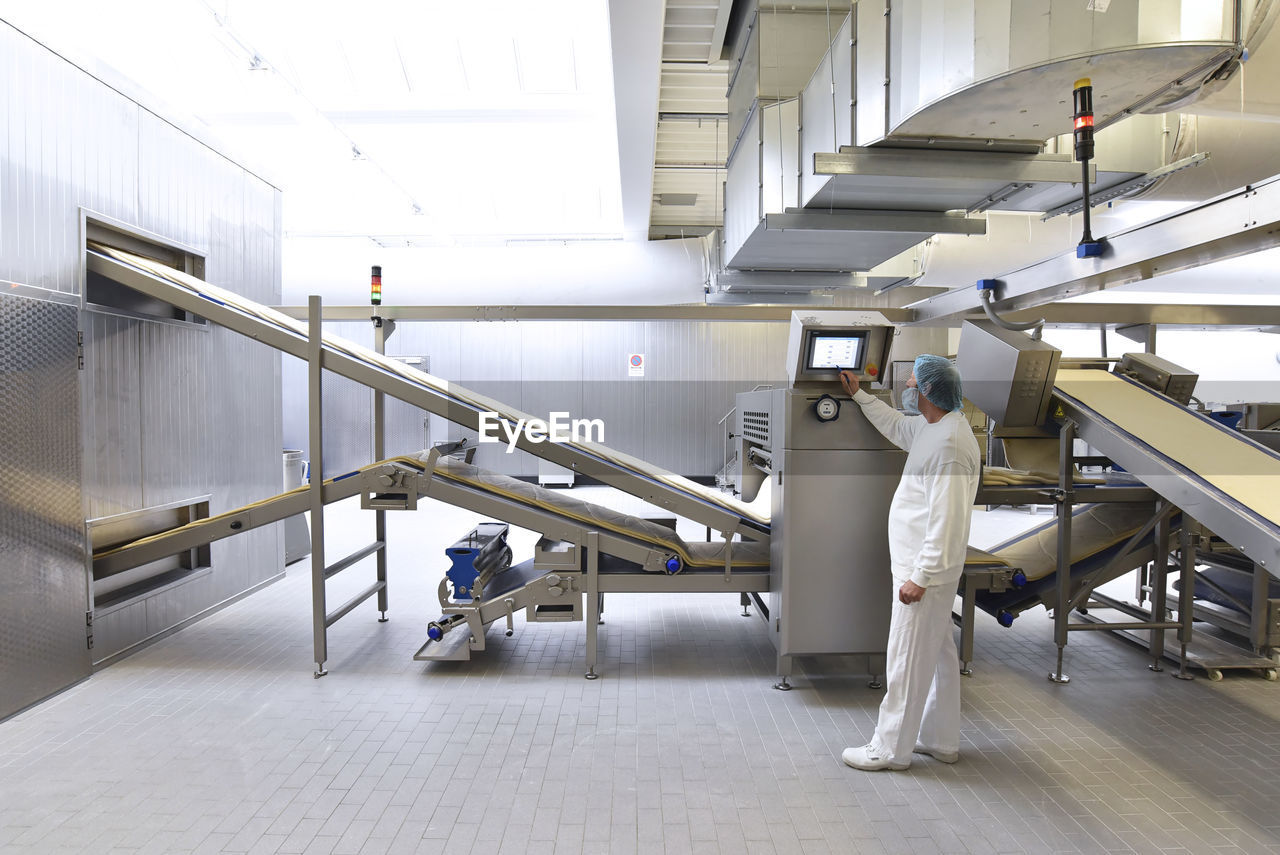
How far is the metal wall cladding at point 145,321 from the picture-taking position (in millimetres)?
3348

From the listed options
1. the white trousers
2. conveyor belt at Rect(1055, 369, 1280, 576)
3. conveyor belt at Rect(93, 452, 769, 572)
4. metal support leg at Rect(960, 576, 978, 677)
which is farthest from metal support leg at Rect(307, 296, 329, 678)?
conveyor belt at Rect(1055, 369, 1280, 576)

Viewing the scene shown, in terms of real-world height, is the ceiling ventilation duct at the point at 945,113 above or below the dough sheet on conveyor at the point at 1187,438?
above

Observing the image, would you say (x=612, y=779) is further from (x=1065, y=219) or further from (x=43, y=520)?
(x=1065, y=219)

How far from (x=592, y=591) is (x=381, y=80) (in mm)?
5481

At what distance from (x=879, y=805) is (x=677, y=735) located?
922mm

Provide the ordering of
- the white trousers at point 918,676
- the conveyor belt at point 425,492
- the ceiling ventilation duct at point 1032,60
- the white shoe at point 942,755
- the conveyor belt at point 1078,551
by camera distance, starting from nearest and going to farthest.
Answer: the ceiling ventilation duct at point 1032,60
the white trousers at point 918,676
the white shoe at point 942,755
the conveyor belt at point 425,492
the conveyor belt at point 1078,551

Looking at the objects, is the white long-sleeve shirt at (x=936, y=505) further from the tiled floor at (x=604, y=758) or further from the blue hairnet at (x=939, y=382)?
the tiled floor at (x=604, y=758)

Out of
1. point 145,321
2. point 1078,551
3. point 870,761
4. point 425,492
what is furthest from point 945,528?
point 145,321

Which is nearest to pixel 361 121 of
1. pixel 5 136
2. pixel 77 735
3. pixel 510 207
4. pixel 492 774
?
pixel 510 207

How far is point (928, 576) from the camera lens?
104 inches

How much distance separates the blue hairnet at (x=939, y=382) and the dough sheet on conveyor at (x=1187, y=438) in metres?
1.26

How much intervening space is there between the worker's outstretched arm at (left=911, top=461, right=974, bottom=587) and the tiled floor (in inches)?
35.0

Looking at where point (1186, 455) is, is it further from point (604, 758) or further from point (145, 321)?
point (145, 321)

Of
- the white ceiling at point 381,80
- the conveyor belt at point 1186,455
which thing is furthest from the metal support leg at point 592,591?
the white ceiling at point 381,80
